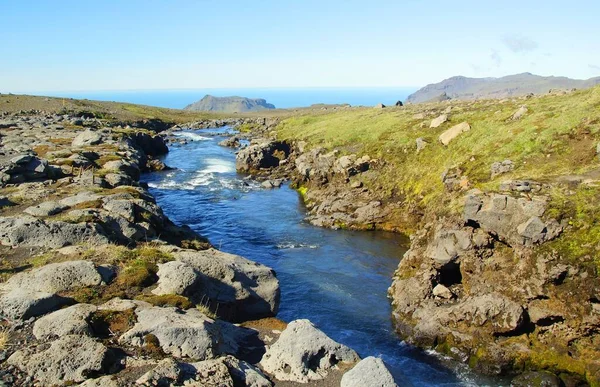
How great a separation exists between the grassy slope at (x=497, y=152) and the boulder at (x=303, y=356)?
60.4 feet

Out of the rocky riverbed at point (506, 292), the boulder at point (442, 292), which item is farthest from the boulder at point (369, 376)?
the boulder at point (442, 292)

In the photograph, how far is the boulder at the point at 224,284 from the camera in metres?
22.5

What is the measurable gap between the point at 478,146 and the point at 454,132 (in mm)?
7957

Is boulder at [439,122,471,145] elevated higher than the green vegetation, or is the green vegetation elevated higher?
boulder at [439,122,471,145]

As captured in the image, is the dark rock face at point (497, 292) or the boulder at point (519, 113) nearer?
the dark rock face at point (497, 292)

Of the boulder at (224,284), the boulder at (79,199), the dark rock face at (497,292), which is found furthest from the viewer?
the boulder at (79,199)

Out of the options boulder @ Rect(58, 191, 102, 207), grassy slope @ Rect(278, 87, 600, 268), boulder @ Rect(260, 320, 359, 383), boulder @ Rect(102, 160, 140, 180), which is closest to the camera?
boulder @ Rect(260, 320, 359, 383)

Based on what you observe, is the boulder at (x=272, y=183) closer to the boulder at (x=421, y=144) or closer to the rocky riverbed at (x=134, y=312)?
the boulder at (x=421, y=144)

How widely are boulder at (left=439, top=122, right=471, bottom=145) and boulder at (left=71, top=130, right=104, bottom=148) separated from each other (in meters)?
54.8

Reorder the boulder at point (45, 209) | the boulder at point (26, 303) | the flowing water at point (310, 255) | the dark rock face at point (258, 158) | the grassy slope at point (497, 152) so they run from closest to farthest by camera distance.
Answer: the boulder at point (26, 303), the flowing water at point (310, 255), the grassy slope at point (497, 152), the boulder at point (45, 209), the dark rock face at point (258, 158)

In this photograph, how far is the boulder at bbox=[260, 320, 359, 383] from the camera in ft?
56.5

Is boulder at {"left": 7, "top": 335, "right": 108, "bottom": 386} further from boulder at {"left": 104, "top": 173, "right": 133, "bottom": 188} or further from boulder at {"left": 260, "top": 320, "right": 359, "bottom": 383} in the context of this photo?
boulder at {"left": 104, "top": 173, "right": 133, "bottom": 188}

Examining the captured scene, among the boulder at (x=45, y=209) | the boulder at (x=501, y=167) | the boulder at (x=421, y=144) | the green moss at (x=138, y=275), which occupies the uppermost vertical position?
the boulder at (x=421, y=144)

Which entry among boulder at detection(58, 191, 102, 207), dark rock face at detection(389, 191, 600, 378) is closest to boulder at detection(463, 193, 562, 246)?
dark rock face at detection(389, 191, 600, 378)
